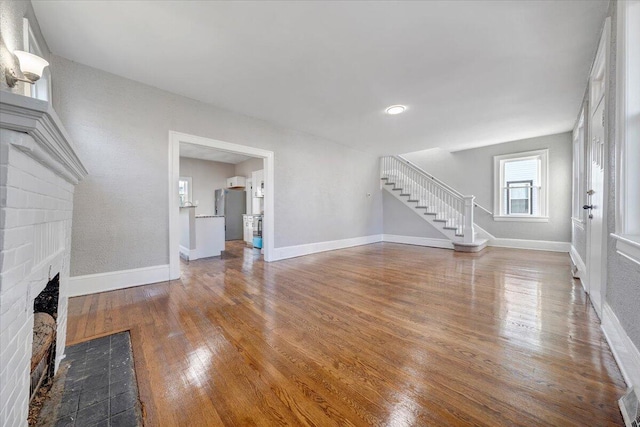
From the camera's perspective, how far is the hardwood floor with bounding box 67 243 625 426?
3.82 ft

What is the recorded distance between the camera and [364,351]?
1648mm

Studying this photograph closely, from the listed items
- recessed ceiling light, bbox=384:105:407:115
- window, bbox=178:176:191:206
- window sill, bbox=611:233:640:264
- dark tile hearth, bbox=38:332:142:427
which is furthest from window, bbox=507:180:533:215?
window, bbox=178:176:191:206

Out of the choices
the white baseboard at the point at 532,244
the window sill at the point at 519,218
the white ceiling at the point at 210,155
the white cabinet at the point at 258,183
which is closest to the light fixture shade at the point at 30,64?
the white ceiling at the point at 210,155

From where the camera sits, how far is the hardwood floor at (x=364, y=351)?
3.82 ft

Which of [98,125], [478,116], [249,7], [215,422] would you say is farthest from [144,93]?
[478,116]

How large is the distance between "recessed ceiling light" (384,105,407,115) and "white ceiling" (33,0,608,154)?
164mm

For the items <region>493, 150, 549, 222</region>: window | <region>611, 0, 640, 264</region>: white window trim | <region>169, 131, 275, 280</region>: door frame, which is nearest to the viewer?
<region>611, 0, 640, 264</region>: white window trim

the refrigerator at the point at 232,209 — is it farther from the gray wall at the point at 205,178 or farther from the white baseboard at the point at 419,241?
the white baseboard at the point at 419,241

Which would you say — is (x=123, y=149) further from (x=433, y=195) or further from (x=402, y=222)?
(x=433, y=195)

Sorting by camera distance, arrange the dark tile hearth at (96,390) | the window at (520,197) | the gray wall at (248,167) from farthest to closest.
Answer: the gray wall at (248,167) → the window at (520,197) → the dark tile hearth at (96,390)

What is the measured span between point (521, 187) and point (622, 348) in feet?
18.0

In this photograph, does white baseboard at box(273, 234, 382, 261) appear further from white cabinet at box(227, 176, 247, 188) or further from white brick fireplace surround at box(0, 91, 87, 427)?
white cabinet at box(227, 176, 247, 188)

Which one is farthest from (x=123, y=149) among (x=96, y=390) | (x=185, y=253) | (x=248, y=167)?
(x=248, y=167)

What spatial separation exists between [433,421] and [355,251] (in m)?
4.47
